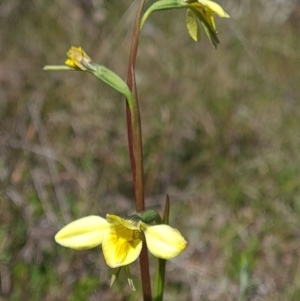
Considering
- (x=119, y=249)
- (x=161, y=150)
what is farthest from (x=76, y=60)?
(x=161, y=150)

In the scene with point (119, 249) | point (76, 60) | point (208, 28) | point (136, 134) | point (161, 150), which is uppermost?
point (208, 28)

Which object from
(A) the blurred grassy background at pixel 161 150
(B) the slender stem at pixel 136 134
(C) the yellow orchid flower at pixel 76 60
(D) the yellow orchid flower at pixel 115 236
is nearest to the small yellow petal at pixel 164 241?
(D) the yellow orchid flower at pixel 115 236

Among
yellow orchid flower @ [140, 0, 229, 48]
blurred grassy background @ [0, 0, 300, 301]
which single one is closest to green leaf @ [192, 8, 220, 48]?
yellow orchid flower @ [140, 0, 229, 48]

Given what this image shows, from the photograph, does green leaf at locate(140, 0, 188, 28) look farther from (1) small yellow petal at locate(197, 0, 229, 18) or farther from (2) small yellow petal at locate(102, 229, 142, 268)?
(2) small yellow petal at locate(102, 229, 142, 268)

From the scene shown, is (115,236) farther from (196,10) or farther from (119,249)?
(196,10)

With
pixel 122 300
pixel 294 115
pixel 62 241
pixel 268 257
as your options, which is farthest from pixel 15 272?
pixel 294 115

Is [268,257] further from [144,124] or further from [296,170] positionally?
[144,124]

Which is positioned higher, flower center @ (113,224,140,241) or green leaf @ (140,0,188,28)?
green leaf @ (140,0,188,28)
